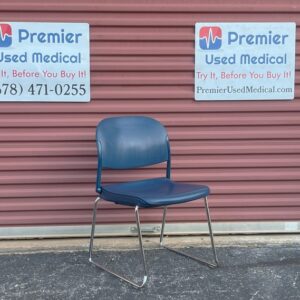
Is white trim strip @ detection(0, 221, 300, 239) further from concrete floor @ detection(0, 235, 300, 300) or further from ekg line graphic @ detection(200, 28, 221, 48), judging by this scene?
ekg line graphic @ detection(200, 28, 221, 48)

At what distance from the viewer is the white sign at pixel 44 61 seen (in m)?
3.71

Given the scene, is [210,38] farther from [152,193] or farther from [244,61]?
[152,193]

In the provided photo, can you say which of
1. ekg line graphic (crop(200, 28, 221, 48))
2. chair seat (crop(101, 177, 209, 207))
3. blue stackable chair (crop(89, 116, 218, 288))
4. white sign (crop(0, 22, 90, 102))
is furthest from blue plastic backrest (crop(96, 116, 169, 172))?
ekg line graphic (crop(200, 28, 221, 48))

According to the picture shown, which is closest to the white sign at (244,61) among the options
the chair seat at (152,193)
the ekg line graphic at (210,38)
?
the ekg line graphic at (210,38)

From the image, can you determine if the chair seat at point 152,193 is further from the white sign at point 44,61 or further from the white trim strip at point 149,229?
the white sign at point 44,61

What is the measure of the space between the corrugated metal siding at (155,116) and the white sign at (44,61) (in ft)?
0.22

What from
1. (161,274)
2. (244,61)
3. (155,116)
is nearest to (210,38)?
(244,61)

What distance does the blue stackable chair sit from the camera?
10.9 feet

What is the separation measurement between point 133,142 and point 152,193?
20.7 inches

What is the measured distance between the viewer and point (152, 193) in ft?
10.7

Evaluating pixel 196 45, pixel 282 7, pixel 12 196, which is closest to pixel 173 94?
pixel 196 45

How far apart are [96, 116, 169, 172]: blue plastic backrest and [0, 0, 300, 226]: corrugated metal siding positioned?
0.22 meters

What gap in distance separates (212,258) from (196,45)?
1553mm

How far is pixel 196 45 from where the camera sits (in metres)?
3.81
